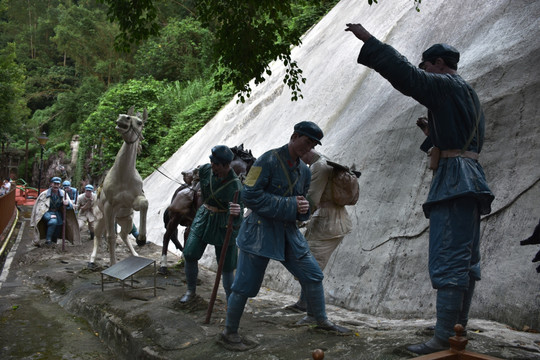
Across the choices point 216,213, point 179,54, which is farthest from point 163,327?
point 179,54

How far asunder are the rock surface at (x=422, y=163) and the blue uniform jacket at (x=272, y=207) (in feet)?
6.85

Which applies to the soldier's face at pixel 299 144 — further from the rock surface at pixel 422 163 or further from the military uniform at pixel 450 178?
the rock surface at pixel 422 163

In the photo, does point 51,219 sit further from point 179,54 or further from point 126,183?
point 179,54

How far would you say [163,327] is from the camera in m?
5.57

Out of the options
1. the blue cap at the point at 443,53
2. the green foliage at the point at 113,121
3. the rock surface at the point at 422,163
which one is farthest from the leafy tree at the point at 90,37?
the blue cap at the point at 443,53

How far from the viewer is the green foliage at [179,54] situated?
28469 millimetres

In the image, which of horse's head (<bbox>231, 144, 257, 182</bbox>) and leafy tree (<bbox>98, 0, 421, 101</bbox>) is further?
horse's head (<bbox>231, 144, 257, 182</bbox>)

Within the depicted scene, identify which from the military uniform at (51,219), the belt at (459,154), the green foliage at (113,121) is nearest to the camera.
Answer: the belt at (459,154)

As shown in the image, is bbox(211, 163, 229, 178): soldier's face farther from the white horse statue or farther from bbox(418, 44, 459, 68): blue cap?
bbox(418, 44, 459, 68): blue cap

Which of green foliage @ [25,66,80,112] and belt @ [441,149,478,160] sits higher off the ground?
green foliage @ [25,66,80,112]

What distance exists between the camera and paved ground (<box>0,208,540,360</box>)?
4.37 m

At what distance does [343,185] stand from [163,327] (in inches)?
100

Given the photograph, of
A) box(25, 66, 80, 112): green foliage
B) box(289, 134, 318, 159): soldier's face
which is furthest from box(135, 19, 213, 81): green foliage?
box(289, 134, 318, 159): soldier's face

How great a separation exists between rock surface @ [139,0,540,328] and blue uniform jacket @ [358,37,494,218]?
69.8 inches
